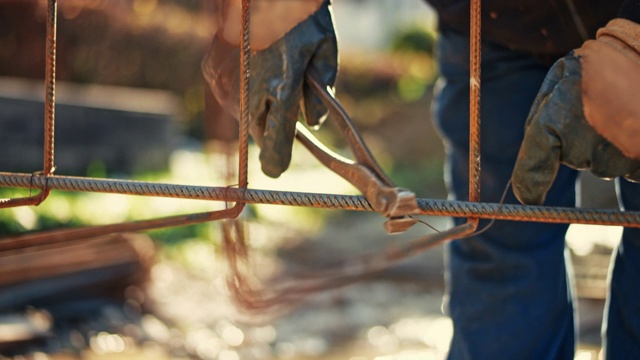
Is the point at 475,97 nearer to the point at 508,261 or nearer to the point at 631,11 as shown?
the point at 631,11

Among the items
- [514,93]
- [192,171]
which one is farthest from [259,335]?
[192,171]

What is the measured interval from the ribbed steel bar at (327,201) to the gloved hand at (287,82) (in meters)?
0.13

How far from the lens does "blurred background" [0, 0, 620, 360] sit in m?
3.47

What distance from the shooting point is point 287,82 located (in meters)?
1.51

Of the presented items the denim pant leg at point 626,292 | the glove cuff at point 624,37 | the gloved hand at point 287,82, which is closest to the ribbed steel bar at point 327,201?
the gloved hand at point 287,82

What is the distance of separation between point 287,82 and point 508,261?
65 cm

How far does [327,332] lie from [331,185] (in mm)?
4148

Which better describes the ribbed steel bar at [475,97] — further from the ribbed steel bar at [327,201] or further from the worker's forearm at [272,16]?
the worker's forearm at [272,16]

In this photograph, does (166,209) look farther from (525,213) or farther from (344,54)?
(344,54)

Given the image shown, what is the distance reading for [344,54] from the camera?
43.6 ft

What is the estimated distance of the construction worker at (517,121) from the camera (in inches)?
50.8

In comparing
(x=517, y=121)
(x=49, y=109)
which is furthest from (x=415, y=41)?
(x=49, y=109)

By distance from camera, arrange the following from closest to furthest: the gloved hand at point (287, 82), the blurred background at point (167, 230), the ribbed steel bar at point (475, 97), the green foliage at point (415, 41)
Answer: the ribbed steel bar at point (475, 97) → the gloved hand at point (287, 82) → the blurred background at point (167, 230) → the green foliage at point (415, 41)

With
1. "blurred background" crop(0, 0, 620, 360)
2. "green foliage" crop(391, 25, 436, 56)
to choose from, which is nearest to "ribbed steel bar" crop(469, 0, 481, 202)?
"blurred background" crop(0, 0, 620, 360)
